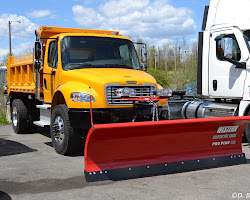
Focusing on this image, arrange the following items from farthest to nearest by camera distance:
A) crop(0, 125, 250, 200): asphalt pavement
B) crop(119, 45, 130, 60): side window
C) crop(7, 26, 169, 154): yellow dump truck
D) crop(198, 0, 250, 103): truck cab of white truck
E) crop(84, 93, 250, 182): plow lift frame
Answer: crop(119, 45, 130, 60): side window < crop(198, 0, 250, 103): truck cab of white truck < crop(7, 26, 169, 154): yellow dump truck < crop(84, 93, 250, 182): plow lift frame < crop(0, 125, 250, 200): asphalt pavement

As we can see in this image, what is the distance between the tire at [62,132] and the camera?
7199mm

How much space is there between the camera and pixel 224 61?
8719 millimetres

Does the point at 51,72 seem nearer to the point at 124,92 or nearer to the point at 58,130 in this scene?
the point at 58,130

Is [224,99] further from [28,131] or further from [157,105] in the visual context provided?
[28,131]

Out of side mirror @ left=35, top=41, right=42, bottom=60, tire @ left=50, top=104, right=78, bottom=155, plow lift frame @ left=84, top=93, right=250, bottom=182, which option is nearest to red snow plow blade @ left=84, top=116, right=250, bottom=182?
plow lift frame @ left=84, top=93, right=250, bottom=182

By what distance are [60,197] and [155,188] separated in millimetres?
1321

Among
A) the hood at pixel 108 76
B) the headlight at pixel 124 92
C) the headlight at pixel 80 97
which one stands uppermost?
the hood at pixel 108 76

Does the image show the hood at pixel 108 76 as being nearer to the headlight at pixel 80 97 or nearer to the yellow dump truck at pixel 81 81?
the yellow dump truck at pixel 81 81

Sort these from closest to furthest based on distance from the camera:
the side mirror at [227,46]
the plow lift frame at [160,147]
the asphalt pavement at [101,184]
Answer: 1. the asphalt pavement at [101,184]
2. the plow lift frame at [160,147]
3. the side mirror at [227,46]

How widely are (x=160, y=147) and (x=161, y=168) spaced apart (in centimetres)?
34

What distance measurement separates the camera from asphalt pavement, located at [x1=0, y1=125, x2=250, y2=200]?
4.89 meters

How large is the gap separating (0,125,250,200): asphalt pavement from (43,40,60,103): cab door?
1936 mm

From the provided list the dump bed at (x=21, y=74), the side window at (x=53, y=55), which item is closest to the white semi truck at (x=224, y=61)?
the side window at (x=53, y=55)

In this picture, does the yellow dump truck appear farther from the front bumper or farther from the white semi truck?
the white semi truck
